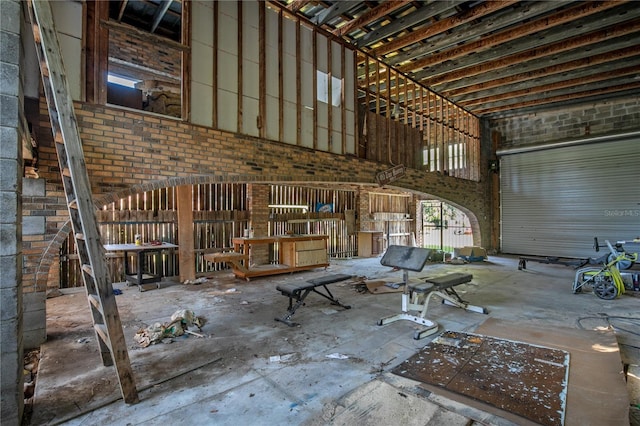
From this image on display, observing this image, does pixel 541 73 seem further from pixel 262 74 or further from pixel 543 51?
pixel 262 74

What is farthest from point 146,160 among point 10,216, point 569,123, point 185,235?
point 569,123

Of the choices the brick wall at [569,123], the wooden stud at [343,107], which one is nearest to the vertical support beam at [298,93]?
the wooden stud at [343,107]

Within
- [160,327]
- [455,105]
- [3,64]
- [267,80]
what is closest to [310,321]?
[160,327]

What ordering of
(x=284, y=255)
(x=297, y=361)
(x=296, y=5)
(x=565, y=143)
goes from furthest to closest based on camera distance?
(x=565, y=143), (x=284, y=255), (x=296, y=5), (x=297, y=361)

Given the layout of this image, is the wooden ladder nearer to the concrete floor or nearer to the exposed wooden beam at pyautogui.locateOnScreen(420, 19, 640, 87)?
the concrete floor

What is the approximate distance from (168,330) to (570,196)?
42.7 feet

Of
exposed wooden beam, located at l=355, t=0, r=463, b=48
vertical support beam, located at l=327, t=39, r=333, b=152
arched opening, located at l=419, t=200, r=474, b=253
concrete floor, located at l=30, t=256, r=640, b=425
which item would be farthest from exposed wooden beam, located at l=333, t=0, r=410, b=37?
arched opening, located at l=419, t=200, r=474, b=253

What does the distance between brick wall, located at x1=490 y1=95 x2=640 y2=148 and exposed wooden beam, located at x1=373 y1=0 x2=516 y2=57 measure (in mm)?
7121

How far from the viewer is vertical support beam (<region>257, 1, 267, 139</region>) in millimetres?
6039

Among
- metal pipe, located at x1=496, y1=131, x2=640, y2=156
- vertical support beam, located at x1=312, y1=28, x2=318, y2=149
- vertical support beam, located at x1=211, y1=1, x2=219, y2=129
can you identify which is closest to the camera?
vertical support beam, located at x1=211, y1=1, x2=219, y2=129

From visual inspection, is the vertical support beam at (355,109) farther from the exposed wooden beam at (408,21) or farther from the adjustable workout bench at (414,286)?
the adjustable workout bench at (414,286)

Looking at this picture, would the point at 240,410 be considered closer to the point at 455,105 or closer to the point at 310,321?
the point at 310,321

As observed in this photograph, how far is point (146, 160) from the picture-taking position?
4691 millimetres

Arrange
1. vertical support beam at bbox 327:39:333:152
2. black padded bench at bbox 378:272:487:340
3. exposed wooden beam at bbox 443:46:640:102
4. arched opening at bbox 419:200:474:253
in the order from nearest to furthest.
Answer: black padded bench at bbox 378:272:487:340, vertical support beam at bbox 327:39:333:152, exposed wooden beam at bbox 443:46:640:102, arched opening at bbox 419:200:474:253
